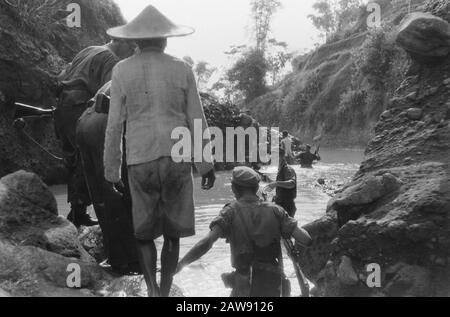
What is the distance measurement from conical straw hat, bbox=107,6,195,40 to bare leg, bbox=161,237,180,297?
125cm

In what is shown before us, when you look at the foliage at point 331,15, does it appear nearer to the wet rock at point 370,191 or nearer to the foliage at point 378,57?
→ the foliage at point 378,57

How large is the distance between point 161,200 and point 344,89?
36072 millimetres

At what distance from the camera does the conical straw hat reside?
3.64 metres

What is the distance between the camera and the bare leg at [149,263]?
11.9 ft

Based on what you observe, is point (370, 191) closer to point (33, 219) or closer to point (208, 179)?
point (208, 179)

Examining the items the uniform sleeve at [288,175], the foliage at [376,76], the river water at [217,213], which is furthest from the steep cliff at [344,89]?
the uniform sleeve at [288,175]

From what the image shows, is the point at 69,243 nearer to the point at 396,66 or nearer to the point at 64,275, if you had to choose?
the point at 64,275

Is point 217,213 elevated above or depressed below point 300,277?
below

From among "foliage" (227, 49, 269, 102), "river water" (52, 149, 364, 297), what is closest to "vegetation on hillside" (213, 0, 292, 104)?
"foliage" (227, 49, 269, 102)

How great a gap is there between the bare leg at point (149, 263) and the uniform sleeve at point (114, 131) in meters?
0.44

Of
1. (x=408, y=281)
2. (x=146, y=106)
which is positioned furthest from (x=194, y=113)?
(x=408, y=281)

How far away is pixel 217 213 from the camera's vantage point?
10.1m

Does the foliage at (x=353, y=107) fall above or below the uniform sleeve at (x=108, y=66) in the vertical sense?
below

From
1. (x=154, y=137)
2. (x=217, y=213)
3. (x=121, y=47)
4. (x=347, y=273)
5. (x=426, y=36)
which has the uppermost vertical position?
(x=426, y=36)
